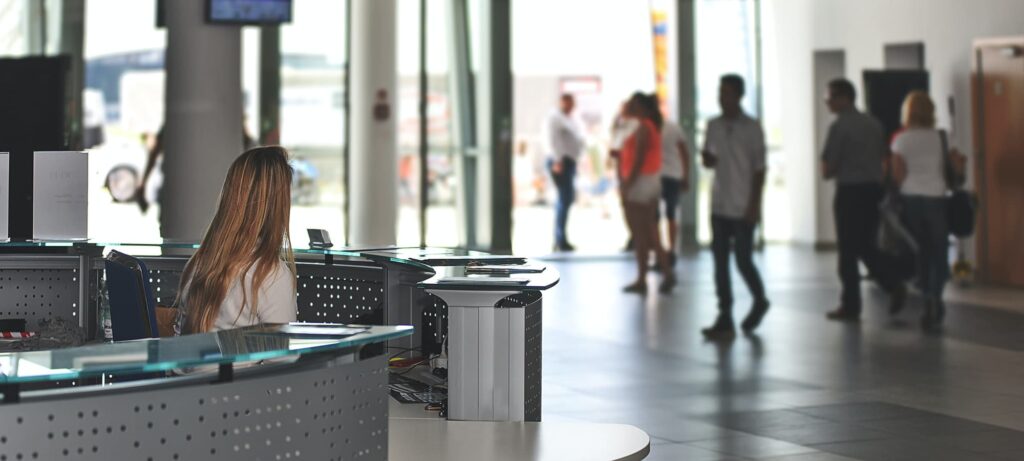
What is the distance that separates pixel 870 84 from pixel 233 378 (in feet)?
30.7

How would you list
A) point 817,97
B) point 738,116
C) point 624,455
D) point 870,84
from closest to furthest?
point 624,455
point 738,116
point 870,84
point 817,97

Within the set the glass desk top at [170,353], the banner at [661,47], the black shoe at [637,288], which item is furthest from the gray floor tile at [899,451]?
the banner at [661,47]

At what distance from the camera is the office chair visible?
4.02 meters

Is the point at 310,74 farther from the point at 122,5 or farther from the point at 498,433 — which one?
the point at 498,433

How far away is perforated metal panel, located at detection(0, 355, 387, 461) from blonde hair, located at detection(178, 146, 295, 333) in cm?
66

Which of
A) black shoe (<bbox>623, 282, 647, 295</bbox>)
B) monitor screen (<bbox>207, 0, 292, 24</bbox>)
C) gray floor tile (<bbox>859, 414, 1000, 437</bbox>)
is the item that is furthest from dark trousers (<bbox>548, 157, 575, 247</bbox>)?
gray floor tile (<bbox>859, 414, 1000, 437</bbox>)

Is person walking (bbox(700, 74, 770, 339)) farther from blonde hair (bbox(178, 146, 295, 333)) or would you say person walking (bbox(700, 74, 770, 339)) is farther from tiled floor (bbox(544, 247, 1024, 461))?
blonde hair (bbox(178, 146, 295, 333))

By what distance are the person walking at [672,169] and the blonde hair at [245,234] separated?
31.4 ft

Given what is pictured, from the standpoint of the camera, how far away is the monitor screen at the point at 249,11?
8266 millimetres

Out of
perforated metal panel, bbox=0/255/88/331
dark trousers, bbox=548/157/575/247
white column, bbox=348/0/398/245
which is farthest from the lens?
dark trousers, bbox=548/157/575/247

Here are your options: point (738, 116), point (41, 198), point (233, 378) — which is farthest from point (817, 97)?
point (233, 378)

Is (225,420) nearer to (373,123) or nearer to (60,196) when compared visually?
(60,196)

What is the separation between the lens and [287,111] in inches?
574

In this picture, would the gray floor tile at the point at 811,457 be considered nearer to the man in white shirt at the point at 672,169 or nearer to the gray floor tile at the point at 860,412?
the gray floor tile at the point at 860,412
